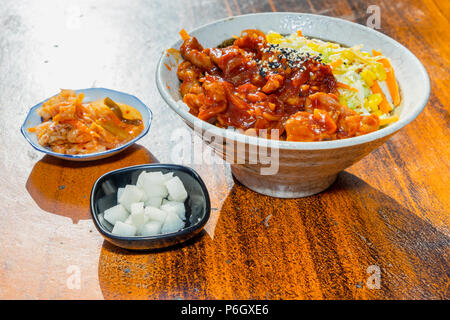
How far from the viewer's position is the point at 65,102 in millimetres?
1798

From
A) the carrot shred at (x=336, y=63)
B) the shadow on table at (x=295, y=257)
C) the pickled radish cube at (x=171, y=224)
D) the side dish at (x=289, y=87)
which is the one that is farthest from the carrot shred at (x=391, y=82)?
the pickled radish cube at (x=171, y=224)

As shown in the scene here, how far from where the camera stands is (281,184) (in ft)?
5.11

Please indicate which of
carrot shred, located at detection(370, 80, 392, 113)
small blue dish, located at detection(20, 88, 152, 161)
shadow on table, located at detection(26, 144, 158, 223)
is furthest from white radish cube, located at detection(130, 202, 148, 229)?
carrot shred, located at detection(370, 80, 392, 113)

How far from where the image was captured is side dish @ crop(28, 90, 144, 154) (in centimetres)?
170

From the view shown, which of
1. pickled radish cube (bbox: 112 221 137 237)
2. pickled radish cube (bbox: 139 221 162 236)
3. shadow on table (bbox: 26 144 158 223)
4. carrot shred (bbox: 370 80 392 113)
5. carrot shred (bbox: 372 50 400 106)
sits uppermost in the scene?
carrot shred (bbox: 372 50 400 106)

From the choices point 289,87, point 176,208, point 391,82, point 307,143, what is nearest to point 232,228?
point 176,208

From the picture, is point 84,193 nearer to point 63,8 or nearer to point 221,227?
point 221,227

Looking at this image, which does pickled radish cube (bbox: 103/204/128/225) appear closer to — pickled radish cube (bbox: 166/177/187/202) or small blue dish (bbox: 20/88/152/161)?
pickled radish cube (bbox: 166/177/187/202)

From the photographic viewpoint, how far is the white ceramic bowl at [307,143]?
1292mm

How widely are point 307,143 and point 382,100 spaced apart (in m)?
0.58

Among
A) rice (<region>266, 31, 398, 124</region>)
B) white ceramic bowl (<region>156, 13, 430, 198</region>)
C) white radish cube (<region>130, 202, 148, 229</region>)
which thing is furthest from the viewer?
rice (<region>266, 31, 398, 124</region>)

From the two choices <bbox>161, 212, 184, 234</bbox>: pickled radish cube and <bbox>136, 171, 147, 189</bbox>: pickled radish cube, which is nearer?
<bbox>161, 212, 184, 234</bbox>: pickled radish cube
